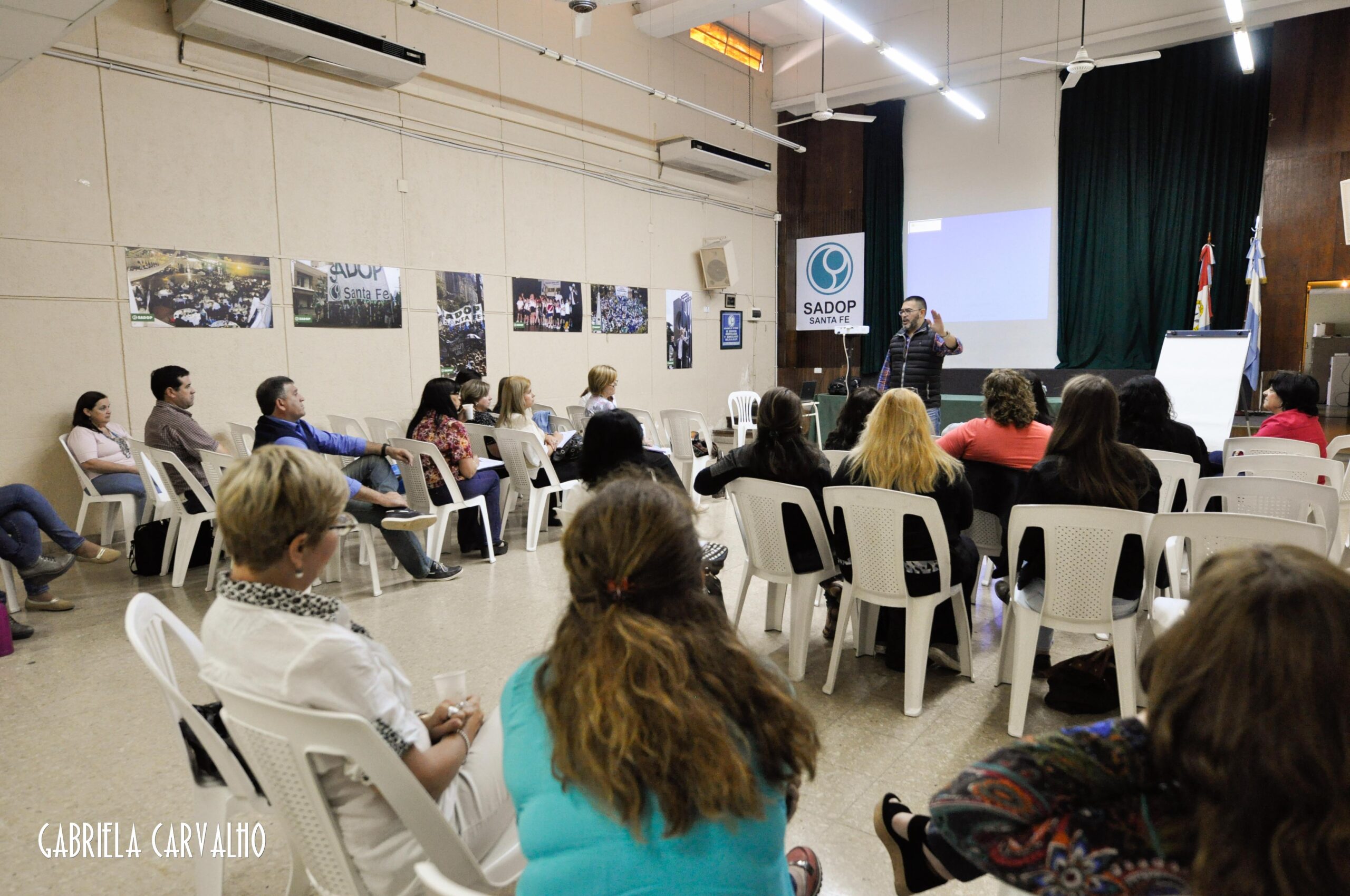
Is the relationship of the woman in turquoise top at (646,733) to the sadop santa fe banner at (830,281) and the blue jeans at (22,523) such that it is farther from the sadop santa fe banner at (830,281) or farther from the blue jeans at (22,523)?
the sadop santa fe banner at (830,281)

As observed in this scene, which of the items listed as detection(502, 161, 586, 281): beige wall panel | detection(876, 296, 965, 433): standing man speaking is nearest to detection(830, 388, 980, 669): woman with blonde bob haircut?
detection(876, 296, 965, 433): standing man speaking

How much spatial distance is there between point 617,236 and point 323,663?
28.0 ft

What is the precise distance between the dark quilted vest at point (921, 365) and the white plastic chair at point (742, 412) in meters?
2.56

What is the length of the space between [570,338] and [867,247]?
16.4 ft

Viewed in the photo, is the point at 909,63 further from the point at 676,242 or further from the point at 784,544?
the point at 784,544

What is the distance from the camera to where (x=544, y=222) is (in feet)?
27.6

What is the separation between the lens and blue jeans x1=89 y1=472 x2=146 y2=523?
4949mm

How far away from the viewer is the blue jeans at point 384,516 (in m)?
4.46

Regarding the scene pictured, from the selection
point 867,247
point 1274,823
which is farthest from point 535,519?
point 867,247

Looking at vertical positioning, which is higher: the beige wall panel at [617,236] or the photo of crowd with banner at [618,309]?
the beige wall panel at [617,236]

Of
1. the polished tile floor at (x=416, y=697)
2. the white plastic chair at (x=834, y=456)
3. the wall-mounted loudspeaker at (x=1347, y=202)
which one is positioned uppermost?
the wall-mounted loudspeaker at (x=1347, y=202)

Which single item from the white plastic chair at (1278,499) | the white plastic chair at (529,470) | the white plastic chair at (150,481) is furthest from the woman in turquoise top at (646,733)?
the white plastic chair at (150,481)

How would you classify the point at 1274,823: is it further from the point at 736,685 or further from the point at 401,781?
the point at 401,781

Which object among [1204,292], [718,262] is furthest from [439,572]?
[1204,292]
